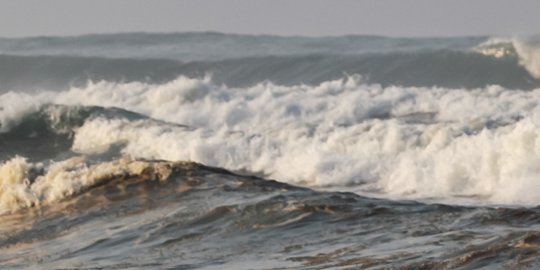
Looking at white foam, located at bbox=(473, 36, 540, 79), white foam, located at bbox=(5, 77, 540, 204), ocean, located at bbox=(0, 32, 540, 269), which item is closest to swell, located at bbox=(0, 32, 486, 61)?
ocean, located at bbox=(0, 32, 540, 269)

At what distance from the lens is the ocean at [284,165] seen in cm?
1128

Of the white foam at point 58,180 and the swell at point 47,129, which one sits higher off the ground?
the swell at point 47,129

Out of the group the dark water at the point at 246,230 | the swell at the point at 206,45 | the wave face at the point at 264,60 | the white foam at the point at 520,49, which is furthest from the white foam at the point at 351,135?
the swell at the point at 206,45

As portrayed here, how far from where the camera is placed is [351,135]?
21.7 meters

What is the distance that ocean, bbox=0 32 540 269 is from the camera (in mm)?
11281

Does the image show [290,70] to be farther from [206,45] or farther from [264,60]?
[206,45]

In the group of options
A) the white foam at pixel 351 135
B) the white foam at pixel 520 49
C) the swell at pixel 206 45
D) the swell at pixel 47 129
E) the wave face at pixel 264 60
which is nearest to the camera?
the white foam at pixel 351 135

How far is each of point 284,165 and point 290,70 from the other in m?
18.4

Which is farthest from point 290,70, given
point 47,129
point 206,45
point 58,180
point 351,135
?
point 58,180

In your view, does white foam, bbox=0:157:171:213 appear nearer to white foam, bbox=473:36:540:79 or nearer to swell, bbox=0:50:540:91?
swell, bbox=0:50:540:91

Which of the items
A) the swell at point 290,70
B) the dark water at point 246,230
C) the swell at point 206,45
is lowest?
the dark water at point 246,230

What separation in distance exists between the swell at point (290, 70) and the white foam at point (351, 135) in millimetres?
1785

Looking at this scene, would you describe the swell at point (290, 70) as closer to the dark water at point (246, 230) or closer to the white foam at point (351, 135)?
the white foam at point (351, 135)

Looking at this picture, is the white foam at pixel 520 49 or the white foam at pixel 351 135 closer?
the white foam at pixel 351 135
